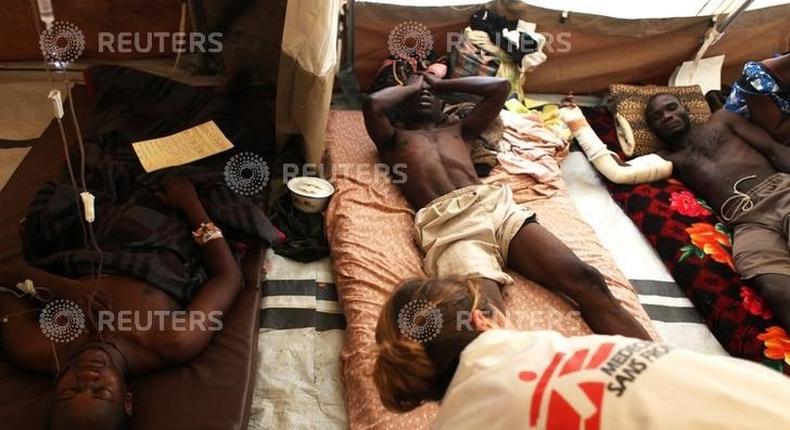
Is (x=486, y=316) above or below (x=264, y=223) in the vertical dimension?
above

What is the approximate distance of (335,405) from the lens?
1391 mm

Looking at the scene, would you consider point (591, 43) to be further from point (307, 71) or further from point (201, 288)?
point (201, 288)

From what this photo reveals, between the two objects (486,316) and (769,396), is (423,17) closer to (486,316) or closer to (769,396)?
(486,316)

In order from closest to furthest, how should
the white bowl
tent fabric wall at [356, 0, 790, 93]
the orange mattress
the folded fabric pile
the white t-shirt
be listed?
the white t-shirt → the orange mattress → the white bowl → the folded fabric pile → tent fabric wall at [356, 0, 790, 93]

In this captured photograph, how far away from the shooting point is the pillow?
2.33 meters

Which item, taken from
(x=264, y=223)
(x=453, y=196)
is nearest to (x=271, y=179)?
(x=264, y=223)

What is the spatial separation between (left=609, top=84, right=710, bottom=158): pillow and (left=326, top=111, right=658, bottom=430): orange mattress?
0.40 metres

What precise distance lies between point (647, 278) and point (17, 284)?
6.31ft

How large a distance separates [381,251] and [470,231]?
292 mm

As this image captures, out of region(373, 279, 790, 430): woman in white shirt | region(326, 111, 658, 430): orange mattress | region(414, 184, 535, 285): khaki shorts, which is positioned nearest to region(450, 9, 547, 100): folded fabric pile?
region(326, 111, 658, 430): orange mattress

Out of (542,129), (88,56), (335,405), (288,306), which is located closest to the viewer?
(335,405)

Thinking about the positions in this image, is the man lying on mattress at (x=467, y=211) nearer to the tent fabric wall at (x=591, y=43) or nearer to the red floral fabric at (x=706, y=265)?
the tent fabric wall at (x=591, y=43)

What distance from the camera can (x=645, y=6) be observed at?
97.2 inches

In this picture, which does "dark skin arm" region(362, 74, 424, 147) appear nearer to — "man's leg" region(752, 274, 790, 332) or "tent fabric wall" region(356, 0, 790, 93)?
"tent fabric wall" region(356, 0, 790, 93)
